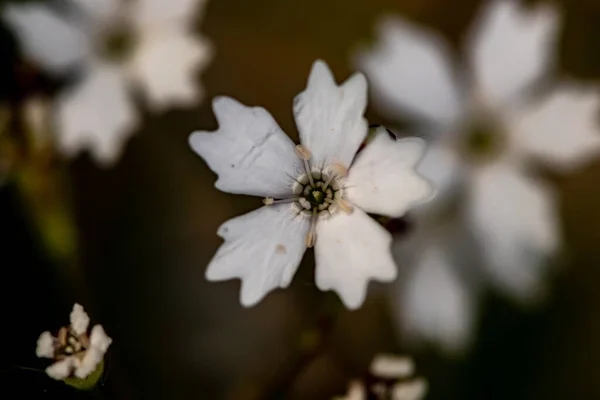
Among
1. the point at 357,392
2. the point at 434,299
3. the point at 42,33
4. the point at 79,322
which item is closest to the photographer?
the point at 79,322

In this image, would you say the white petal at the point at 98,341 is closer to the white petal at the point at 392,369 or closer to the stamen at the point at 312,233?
the stamen at the point at 312,233

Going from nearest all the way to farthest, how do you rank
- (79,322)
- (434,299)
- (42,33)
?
(79,322), (42,33), (434,299)

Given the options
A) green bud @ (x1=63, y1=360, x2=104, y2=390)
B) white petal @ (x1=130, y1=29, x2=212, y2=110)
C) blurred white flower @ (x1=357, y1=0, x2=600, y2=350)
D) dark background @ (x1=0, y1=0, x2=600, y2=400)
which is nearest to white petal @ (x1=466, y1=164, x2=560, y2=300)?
blurred white flower @ (x1=357, y1=0, x2=600, y2=350)

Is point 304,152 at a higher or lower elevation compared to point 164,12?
lower

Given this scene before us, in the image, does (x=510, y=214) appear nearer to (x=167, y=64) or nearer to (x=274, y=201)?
(x=167, y=64)

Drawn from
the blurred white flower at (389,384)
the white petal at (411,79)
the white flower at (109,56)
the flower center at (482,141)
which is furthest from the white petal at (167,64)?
the blurred white flower at (389,384)

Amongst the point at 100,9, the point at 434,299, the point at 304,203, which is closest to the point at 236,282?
the point at 434,299

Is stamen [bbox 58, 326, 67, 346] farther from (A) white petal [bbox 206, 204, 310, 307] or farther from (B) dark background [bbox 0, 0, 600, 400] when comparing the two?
(B) dark background [bbox 0, 0, 600, 400]
